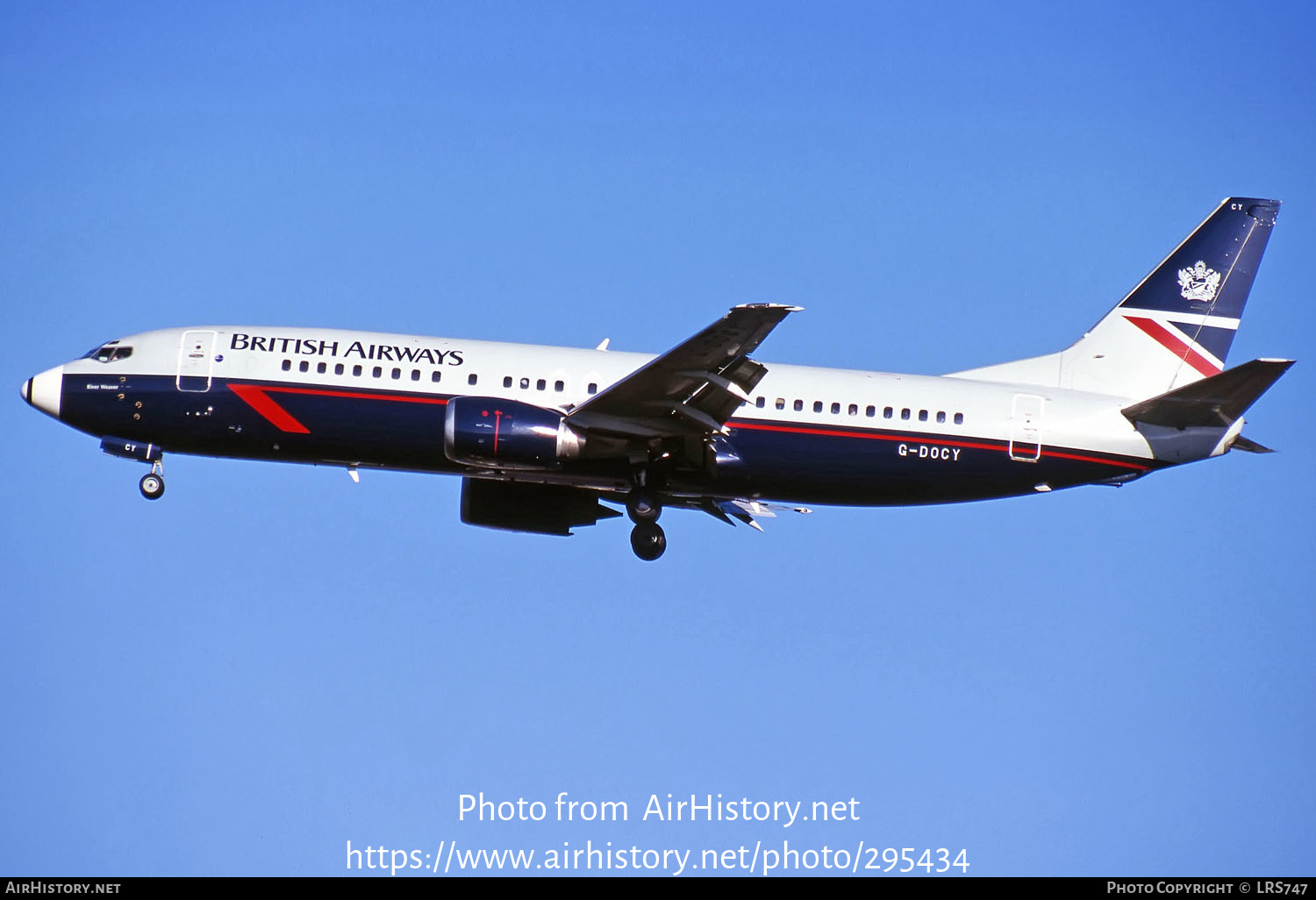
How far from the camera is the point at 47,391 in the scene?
4125 cm

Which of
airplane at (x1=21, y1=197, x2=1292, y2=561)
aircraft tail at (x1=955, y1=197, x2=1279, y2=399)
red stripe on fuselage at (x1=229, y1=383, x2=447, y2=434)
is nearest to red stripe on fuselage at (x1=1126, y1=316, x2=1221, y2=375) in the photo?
aircraft tail at (x1=955, y1=197, x2=1279, y2=399)

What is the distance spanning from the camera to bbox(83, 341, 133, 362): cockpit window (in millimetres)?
41406

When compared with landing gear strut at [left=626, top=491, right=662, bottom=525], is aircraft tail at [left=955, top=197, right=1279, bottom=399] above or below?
above

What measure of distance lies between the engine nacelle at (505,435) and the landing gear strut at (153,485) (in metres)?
7.42

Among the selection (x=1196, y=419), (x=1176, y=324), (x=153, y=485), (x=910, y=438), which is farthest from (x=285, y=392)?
(x=1176, y=324)

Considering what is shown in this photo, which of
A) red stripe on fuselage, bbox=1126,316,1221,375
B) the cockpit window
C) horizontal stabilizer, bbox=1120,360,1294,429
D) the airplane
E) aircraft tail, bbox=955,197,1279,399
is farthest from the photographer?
red stripe on fuselage, bbox=1126,316,1221,375

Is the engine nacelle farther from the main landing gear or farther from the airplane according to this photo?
the main landing gear

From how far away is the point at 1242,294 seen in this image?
44219mm

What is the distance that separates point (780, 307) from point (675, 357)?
329cm

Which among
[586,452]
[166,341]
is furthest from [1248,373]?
[166,341]

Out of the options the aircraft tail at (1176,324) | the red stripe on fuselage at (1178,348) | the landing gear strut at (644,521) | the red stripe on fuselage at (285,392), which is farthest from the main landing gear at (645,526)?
the red stripe on fuselage at (1178,348)

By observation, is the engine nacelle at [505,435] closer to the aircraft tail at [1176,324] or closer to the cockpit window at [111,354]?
the cockpit window at [111,354]

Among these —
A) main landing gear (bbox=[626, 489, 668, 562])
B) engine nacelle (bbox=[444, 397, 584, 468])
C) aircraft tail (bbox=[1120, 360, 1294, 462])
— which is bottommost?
main landing gear (bbox=[626, 489, 668, 562])

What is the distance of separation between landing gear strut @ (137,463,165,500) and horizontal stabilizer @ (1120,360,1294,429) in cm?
2245
